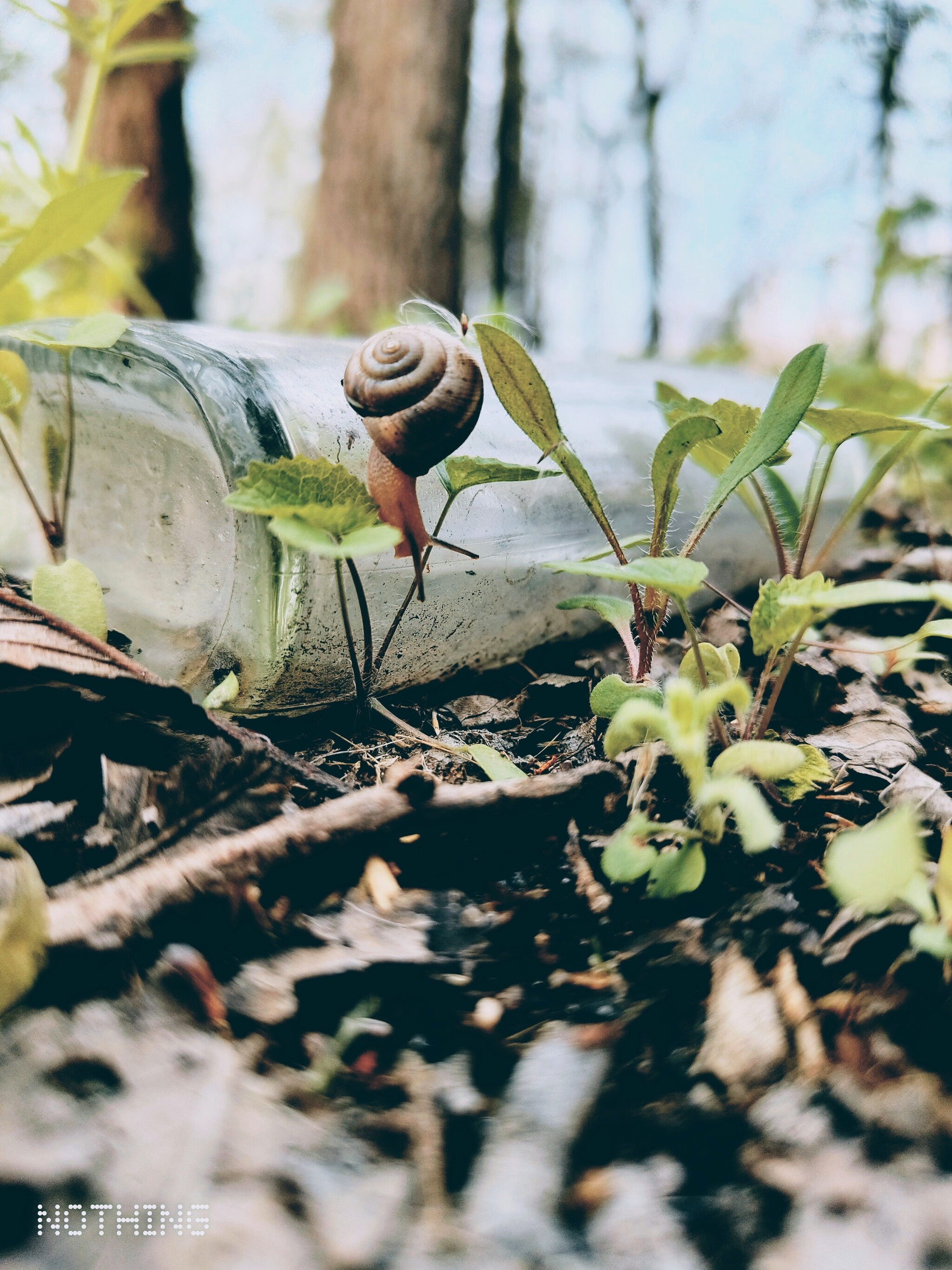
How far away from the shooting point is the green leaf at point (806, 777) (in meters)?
0.66

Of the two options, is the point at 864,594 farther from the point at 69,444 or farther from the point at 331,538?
the point at 69,444

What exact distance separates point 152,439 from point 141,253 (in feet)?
7.58

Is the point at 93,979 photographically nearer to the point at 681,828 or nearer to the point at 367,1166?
the point at 367,1166

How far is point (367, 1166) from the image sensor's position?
418 mm

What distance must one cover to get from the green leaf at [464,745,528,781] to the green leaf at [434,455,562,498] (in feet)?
0.83

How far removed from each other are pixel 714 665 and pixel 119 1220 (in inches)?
22.9

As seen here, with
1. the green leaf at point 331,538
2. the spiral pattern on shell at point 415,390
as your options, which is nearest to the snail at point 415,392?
the spiral pattern on shell at point 415,390

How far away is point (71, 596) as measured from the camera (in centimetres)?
73

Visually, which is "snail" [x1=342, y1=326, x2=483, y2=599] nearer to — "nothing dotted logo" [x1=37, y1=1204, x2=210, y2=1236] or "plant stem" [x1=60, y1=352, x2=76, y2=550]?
"plant stem" [x1=60, y1=352, x2=76, y2=550]

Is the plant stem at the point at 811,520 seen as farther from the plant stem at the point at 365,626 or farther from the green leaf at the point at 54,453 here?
the green leaf at the point at 54,453

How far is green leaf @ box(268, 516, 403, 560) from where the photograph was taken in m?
0.61

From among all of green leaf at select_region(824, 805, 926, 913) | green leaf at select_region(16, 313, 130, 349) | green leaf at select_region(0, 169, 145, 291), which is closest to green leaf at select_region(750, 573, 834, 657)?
green leaf at select_region(824, 805, 926, 913)

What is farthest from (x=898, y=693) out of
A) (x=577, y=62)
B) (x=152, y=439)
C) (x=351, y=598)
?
(x=577, y=62)

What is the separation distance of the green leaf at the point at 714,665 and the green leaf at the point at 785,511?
281 mm
